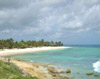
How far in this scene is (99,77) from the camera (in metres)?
22.4

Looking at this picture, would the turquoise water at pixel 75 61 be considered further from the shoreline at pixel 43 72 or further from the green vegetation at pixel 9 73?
the green vegetation at pixel 9 73

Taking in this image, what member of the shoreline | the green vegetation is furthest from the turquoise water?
the green vegetation

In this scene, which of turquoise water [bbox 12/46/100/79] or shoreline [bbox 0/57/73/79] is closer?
shoreline [bbox 0/57/73/79]

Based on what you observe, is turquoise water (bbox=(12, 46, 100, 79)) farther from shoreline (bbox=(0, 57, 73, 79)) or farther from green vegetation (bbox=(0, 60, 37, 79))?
green vegetation (bbox=(0, 60, 37, 79))

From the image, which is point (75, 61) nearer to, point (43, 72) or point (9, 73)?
point (43, 72)

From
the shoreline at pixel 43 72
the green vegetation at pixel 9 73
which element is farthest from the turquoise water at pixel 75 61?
the green vegetation at pixel 9 73

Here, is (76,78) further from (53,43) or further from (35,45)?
(53,43)

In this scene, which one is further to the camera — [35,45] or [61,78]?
[35,45]

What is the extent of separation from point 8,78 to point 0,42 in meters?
81.7

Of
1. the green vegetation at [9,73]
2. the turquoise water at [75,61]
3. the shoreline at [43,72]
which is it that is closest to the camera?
the green vegetation at [9,73]

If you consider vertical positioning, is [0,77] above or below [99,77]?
above

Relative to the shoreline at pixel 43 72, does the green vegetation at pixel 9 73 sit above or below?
above

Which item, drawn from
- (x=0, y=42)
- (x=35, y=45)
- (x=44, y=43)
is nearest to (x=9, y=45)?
(x=0, y=42)

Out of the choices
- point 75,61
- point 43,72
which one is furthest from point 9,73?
point 75,61
